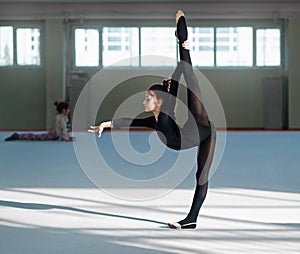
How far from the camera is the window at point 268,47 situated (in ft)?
58.6

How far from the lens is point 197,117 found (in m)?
4.34

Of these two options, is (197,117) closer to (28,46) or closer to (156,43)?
(156,43)

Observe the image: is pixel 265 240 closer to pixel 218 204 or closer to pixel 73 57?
pixel 218 204

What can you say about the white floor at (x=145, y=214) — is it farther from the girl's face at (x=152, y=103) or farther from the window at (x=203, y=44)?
the window at (x=203, y=44)

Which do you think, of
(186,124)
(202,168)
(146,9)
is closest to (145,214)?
(202,168)

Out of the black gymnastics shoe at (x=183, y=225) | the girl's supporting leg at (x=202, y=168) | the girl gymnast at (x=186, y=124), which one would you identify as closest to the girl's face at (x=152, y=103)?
the girl gymnast at (x=186, y=124)

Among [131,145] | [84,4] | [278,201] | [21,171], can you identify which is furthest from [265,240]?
[84,4]

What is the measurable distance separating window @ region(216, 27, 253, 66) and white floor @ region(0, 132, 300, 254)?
Result: 9.56 meters

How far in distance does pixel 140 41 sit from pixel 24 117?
4.01 meters

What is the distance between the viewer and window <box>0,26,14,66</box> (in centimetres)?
1789

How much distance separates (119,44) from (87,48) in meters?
0.94

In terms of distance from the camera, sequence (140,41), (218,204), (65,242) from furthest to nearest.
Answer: (140,41) < (218,204) < (65,242)

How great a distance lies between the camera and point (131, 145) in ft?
38.9

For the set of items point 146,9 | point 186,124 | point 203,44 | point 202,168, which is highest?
point 146,9
